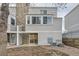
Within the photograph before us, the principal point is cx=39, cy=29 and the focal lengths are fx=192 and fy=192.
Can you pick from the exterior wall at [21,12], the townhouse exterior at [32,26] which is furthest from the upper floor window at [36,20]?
the exterior wall at [21,12]

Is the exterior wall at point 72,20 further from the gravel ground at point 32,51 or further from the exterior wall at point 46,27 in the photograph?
the gravel ground at point 32,51

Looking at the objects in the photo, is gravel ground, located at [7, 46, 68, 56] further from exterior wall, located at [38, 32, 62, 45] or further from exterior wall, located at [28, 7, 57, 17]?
exterior wall, located at [28, 7, 57, 17]

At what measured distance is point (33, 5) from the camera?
2.17 m

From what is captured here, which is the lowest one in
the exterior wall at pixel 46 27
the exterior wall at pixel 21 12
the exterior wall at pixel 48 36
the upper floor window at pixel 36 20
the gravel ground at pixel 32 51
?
the gravel ground at pixel 32 51

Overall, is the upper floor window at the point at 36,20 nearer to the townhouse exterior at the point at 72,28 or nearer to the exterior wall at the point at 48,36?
the exterior wall at the point at 48,36

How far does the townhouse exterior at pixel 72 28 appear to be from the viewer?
2141mm

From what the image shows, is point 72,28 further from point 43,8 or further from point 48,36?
point 43,8

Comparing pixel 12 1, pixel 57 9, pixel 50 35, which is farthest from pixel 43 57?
pixel 12 1

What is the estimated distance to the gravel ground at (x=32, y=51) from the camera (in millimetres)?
2158

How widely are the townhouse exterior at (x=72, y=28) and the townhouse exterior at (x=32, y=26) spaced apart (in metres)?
0.08

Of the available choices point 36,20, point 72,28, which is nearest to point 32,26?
point 36,20

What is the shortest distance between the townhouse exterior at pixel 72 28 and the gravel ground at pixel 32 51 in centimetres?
17

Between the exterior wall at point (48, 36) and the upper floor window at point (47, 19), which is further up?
the upper floor window at point (47, 19)

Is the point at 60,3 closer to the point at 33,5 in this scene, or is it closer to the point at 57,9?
the point at 57,9
